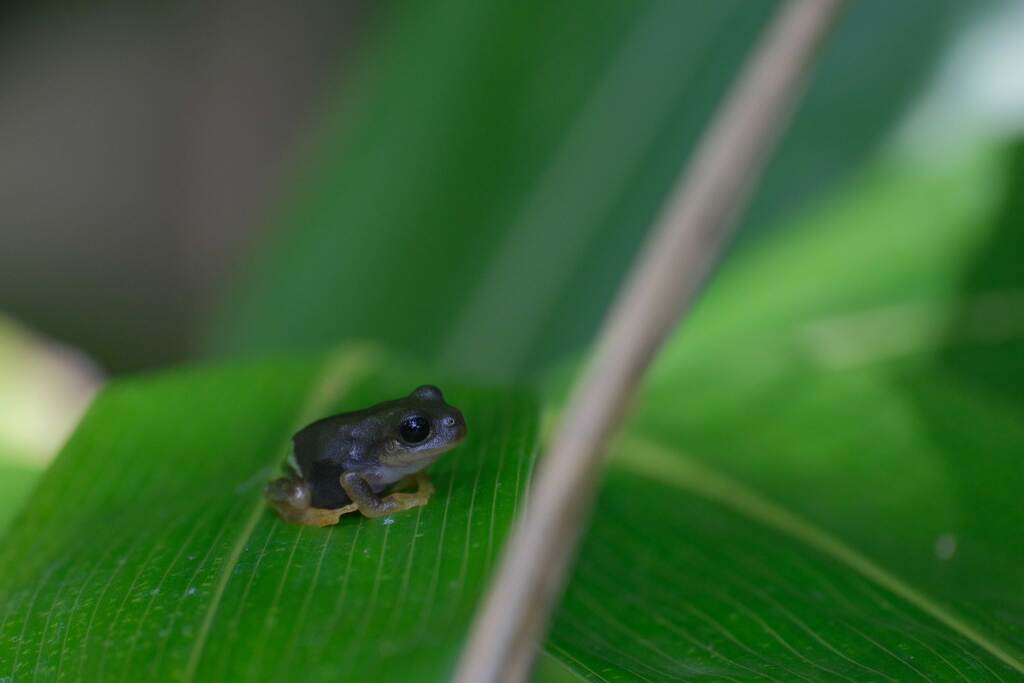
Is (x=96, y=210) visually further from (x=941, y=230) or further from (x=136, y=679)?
(x=136, y=679)

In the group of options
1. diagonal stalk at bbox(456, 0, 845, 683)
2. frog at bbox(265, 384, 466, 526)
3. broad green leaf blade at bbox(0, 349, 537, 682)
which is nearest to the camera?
diagonal stalk at bbox(456, 0, 845, 683)

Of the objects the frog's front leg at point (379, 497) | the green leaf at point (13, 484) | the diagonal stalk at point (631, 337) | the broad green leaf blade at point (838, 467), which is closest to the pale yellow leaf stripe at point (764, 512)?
the broad green leaf blade at point (838, 467)

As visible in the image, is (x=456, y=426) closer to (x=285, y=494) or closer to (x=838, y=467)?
(x=285, y=494)

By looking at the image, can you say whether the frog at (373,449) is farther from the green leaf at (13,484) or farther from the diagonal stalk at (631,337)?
the green leaf at (13,484)

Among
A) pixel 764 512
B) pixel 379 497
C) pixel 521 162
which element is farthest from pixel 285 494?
pixel 521 162

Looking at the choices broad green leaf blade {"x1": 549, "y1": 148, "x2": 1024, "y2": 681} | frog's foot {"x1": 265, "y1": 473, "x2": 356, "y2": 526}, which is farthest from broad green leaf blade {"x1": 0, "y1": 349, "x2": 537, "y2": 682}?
broad green leaf blade {"x1": 549, "y1": 148, "x2": 1024, "y2": 681}

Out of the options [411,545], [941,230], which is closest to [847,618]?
[411,545]

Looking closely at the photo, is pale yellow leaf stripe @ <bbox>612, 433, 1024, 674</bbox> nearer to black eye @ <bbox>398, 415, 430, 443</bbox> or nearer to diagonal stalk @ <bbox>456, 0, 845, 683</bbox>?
black eye @ <bbox>398, 415, 430, 443</bbox>
